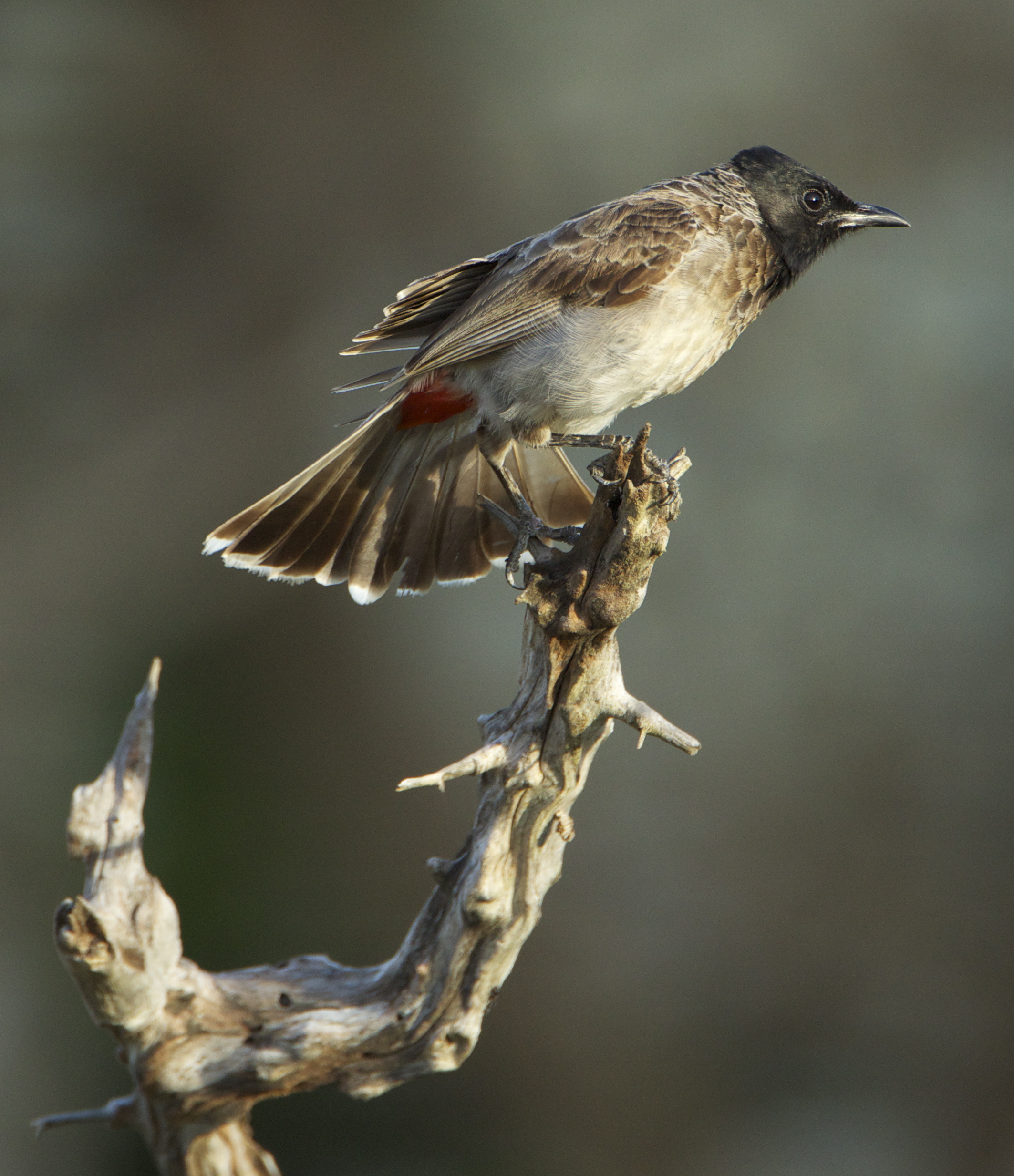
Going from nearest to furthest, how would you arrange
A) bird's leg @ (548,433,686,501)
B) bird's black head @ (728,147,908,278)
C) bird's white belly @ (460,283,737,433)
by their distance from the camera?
bird's leg @ (548,433,686,501) → bird's white belly @ (460,283,737,433) → bird's black head @ (728,147,908,278)

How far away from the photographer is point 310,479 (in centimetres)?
377

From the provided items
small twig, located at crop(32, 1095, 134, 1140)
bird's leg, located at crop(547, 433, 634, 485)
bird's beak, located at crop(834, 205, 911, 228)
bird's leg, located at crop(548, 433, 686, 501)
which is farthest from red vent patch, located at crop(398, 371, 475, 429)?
small twig, located at crop(32, 1095, 134, 1140)

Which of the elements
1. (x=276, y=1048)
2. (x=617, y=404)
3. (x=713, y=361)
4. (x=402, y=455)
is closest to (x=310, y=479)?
(x=402, y=455)

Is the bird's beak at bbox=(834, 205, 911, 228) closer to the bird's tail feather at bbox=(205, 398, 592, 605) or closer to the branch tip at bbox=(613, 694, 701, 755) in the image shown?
the bird's tail feather at bbox=(205, 398, 592, 605)

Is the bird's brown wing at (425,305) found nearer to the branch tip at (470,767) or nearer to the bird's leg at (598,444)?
the bird's leg at (598,444)

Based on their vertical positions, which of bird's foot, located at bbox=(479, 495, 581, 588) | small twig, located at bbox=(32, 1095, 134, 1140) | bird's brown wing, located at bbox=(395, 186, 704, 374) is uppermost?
bird's brown wing, located at bbox=(395, 186, 704, 374)

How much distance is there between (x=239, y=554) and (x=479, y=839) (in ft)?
4.33

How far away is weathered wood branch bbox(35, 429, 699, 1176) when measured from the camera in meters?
2.78

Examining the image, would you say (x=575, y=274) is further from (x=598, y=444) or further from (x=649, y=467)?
(x=649, y=467)

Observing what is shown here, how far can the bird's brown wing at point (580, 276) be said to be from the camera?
3287 millimetres

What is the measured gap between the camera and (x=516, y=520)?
3443 millimetres

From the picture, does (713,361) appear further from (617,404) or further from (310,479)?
(310,479)

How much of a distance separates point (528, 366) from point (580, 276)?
32cm

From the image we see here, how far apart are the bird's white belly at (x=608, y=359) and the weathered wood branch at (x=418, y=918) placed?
1.59 ft
